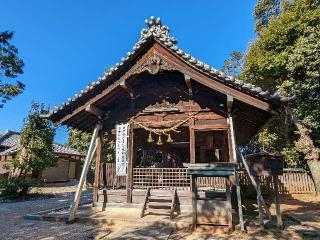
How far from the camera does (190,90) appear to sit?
9992 mm

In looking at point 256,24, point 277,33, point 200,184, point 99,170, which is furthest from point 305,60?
point 99,170

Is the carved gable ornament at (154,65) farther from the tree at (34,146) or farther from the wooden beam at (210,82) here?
the tree at (34,146)

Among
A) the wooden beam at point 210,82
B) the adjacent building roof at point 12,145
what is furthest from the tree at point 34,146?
the wooden beam at point 210,82

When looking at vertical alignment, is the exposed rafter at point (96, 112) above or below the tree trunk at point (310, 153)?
above

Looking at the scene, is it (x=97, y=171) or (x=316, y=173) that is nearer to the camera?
(x=97, y=171)

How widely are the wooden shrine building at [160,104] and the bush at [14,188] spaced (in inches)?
400

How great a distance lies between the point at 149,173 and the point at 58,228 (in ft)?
14.5

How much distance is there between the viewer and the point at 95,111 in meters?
10.5

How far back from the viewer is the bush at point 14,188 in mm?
17797

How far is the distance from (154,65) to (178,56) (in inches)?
38.9

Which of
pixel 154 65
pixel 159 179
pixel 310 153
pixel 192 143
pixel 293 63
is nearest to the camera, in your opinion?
pixel 154 65

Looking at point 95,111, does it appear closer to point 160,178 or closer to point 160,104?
point 160,104

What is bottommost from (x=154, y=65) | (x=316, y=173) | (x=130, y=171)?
(x=316, y=173)

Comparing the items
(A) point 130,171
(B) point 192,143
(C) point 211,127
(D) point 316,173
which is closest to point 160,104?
(B) point 192,143
